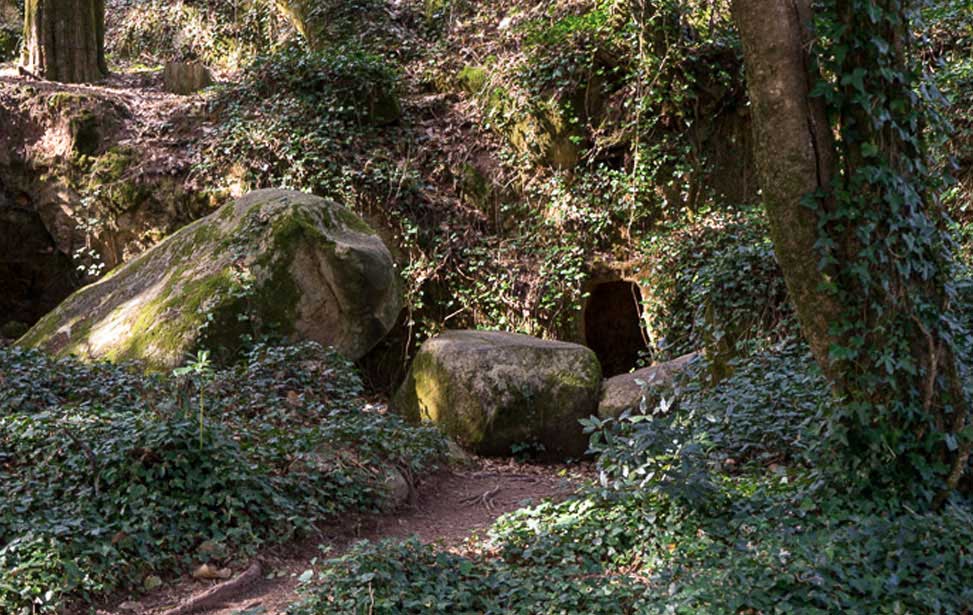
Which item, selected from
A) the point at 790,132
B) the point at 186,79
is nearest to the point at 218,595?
the point at 790,132

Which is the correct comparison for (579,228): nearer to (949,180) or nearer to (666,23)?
(666,23)

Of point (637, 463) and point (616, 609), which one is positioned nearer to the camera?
point (616, 609)

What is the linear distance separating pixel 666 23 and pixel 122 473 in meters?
8.50

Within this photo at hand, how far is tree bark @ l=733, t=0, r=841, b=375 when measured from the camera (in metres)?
4.37

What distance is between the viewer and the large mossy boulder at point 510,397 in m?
8.12

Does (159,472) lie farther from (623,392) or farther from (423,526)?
(623,392)

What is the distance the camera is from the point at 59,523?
15.3ft

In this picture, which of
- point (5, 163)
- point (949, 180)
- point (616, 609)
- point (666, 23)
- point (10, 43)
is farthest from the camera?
point (10, 43)

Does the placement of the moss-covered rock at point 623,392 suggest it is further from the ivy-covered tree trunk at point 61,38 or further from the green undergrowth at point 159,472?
the ivy-covered tree trunk at point 61,38

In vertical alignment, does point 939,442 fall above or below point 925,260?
below

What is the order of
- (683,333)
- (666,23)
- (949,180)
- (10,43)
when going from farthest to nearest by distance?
(10,43) → (666,23) → (683,333) → (949,180)

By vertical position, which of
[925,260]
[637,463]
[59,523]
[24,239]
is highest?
[24,239]

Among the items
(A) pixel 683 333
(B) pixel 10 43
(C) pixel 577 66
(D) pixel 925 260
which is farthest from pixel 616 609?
(B) pixel 10 43

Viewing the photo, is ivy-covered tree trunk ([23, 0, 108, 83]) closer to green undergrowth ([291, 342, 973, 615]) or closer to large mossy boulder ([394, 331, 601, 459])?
large mossy boulder ([394, 331, 601, 459])
